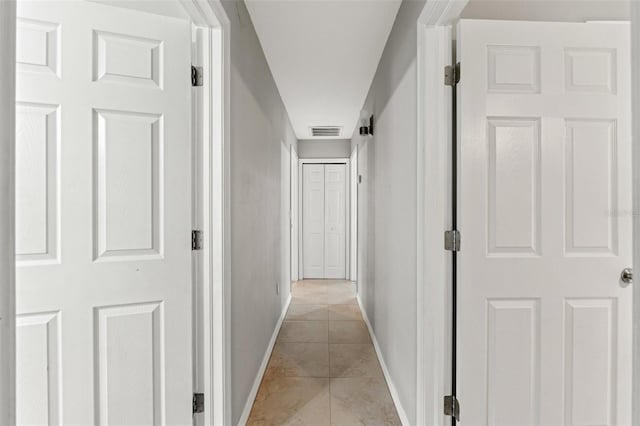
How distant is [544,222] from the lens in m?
1.38

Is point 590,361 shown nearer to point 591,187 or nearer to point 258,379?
point 591,187

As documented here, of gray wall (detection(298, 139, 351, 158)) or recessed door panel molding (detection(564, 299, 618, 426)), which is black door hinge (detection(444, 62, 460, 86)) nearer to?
recessed door panel molding (detection(564, 299, 618, 426))

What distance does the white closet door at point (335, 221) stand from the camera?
18.6 ft

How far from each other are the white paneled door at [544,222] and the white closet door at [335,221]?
14.1 feet

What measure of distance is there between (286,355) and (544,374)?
6.13 ft

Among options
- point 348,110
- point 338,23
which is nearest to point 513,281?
point 338,23

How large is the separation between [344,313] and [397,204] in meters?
2.16

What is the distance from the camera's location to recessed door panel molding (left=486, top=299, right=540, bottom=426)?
139cm

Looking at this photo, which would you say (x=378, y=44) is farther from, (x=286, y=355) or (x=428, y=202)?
(x=286, y=355)

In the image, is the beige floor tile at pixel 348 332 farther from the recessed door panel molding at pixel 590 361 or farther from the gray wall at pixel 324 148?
the gray wall at pixel 324 148

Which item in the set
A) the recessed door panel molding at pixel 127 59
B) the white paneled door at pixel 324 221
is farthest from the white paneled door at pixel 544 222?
the white paneled door at pixel 324 221

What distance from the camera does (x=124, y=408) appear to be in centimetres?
130

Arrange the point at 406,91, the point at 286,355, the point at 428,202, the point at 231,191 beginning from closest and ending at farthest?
the point at 428,202 < the point at 231,191 < the point at 406,91 < the point at 286,355

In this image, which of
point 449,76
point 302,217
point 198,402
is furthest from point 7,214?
point 302,217
